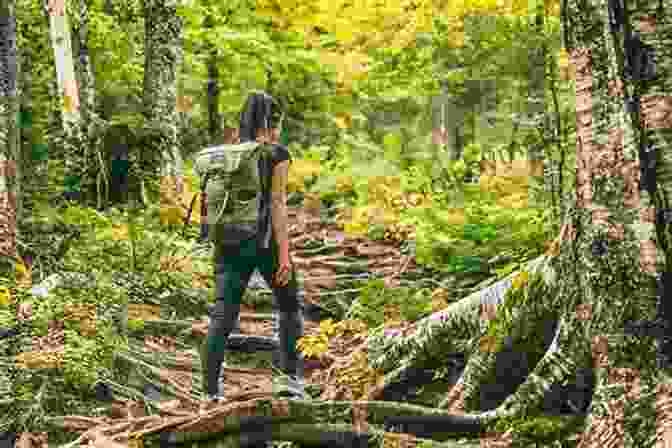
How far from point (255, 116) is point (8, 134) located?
298cm

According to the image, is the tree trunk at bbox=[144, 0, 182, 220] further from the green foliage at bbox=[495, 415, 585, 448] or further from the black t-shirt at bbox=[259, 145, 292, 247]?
the green foliage at bbox=[495, 415, 585, 448]

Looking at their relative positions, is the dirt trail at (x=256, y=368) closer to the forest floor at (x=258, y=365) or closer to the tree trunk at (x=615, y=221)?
the forest floor at (x=258, y=365)

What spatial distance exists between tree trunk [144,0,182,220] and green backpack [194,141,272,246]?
24.1 ft

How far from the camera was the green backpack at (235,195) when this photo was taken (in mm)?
5203

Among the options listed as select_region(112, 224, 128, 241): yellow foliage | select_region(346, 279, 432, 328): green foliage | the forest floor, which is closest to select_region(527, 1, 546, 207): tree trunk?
the forest floor

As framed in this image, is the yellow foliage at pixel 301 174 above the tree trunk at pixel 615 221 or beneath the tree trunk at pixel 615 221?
beneath

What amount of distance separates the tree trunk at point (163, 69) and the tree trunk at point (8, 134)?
488 centimetres

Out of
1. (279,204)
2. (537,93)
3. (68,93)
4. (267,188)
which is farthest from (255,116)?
(68,93)

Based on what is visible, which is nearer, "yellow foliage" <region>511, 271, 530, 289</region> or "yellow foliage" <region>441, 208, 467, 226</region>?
"yellow foliage" <region>511, 271, 530, 289</region>

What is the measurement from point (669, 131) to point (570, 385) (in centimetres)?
143

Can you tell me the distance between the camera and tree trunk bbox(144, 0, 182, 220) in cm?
1262

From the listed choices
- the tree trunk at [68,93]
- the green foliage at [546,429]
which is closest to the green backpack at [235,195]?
the green foliage at [546,429]

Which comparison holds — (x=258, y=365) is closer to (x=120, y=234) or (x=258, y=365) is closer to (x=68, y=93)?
(x=120, y=234)

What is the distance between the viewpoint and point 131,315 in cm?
741
